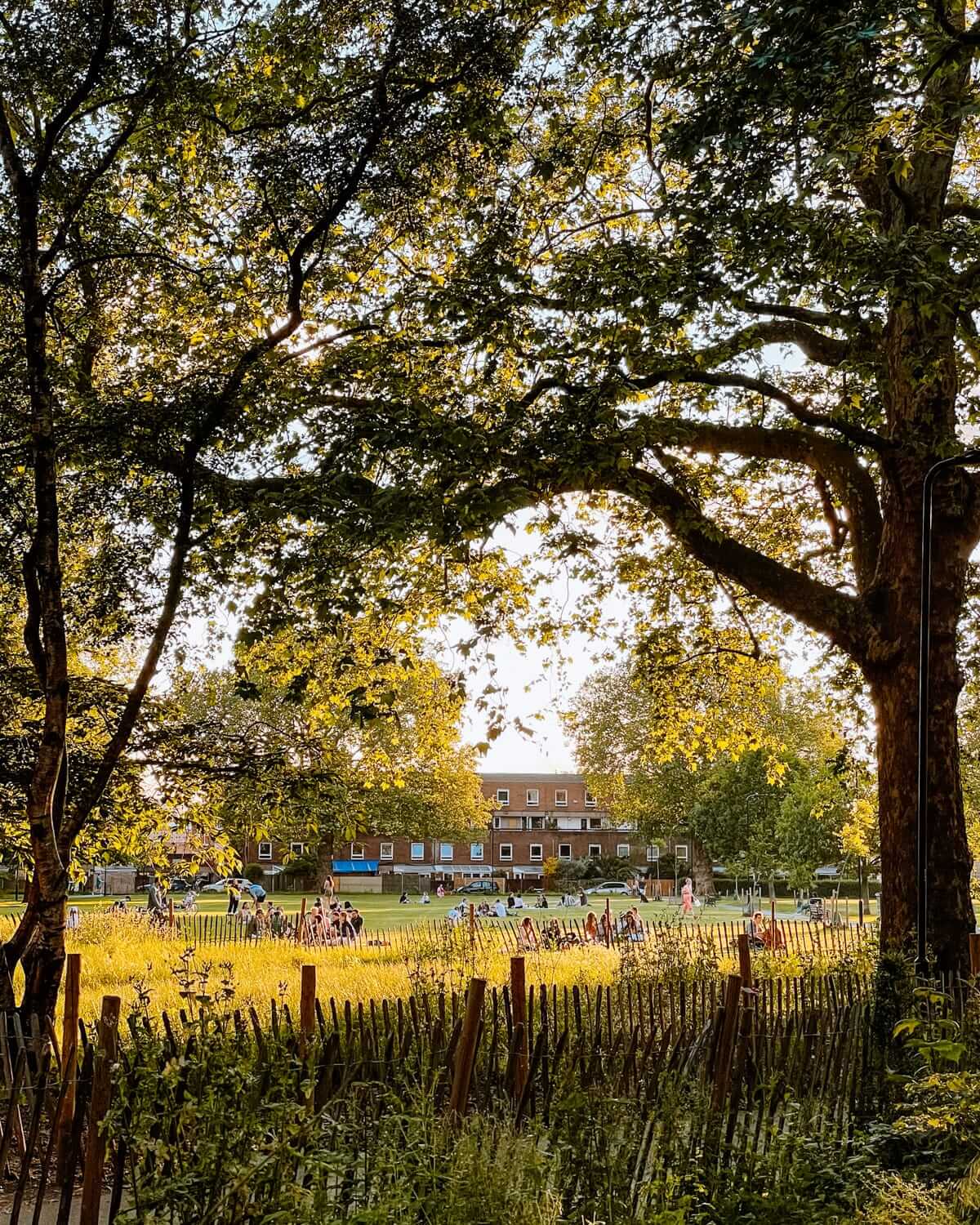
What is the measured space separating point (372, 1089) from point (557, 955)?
1187 centimetres

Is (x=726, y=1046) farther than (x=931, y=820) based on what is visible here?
No

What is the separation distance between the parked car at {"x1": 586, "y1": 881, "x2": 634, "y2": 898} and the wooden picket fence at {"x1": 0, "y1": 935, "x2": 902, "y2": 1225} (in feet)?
182

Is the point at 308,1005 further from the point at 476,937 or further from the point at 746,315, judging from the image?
the point at 476,937

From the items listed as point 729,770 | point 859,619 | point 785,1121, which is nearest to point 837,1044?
point 785,1121

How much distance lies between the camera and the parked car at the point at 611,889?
6293cm

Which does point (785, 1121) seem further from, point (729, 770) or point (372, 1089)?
point (729, 770)

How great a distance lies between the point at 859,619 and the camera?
11.7 metres

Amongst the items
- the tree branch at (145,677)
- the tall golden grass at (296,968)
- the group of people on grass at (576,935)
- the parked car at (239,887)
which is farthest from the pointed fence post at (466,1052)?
the group of people on grass at (576,935)

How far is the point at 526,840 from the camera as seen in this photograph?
272 ft

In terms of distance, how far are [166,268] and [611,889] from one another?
6101 centimetres

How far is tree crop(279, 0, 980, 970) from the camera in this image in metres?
6.79

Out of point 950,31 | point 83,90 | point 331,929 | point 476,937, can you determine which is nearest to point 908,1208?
point 950,31

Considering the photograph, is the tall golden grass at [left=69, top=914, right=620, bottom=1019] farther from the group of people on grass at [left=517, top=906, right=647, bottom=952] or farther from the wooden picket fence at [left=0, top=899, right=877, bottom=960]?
the group of people on grass at [left=517, top=906, right=647, bottom=952]

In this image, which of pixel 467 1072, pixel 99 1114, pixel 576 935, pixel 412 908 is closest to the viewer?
pixel 99 1114
